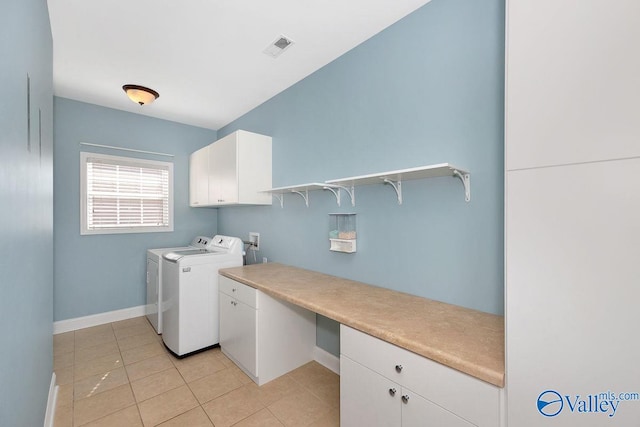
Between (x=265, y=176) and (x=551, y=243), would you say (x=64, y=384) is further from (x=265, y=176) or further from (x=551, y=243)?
(x=551, y=243)

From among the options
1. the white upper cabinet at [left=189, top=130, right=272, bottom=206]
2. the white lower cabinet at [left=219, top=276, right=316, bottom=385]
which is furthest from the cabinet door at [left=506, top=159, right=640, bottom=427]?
the white upper cabinet at [left=189, top=130, right=272, bottom=206]

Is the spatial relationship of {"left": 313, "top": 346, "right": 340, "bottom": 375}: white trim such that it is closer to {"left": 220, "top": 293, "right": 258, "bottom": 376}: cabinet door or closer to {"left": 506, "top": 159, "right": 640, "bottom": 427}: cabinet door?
{"left": 220, "top": 293, "right": 258, "bottom": 376}: cabinet door

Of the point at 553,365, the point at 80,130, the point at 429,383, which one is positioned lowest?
the point at 429,383

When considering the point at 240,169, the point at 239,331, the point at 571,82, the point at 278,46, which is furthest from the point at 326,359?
the point at 278,46

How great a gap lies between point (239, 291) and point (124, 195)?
233cm

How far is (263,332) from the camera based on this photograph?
2.14 m

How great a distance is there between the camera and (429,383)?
3.61 ft

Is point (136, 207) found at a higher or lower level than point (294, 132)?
lower

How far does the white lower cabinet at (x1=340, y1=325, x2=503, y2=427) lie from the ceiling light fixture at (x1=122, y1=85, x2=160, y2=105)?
2863 mm

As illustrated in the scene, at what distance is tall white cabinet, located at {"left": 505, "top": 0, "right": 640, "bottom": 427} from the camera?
741mm

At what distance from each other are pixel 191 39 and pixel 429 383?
8.60 ft

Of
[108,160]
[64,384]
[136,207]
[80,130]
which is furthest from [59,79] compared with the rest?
[64,384]

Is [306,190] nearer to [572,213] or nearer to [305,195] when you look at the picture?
[305,195]

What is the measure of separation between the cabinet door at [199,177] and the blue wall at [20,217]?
2009 millimetres
